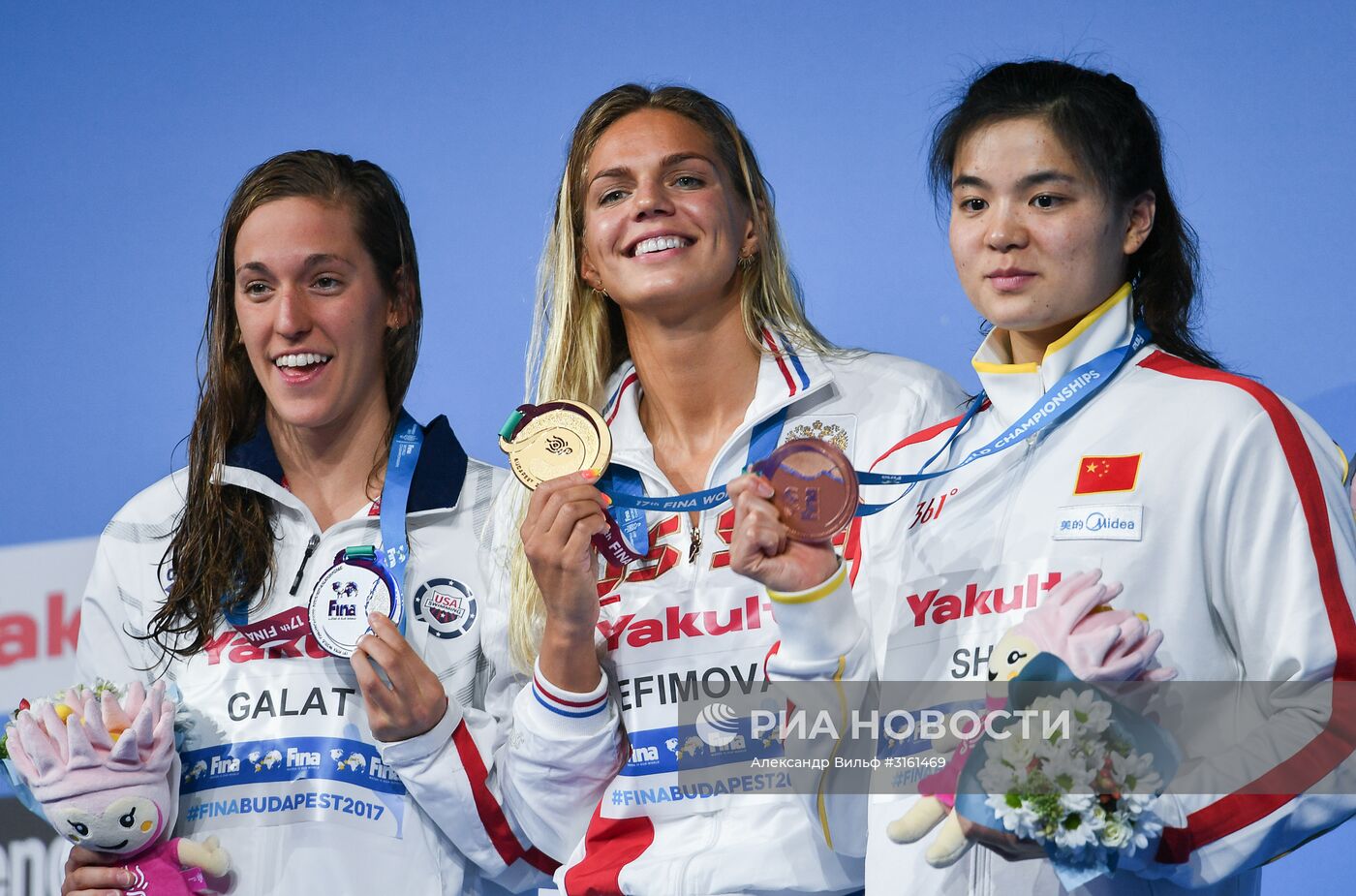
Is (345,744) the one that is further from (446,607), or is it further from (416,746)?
(446,607)

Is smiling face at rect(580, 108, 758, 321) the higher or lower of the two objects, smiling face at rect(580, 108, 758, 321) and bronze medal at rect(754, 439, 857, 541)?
the higher

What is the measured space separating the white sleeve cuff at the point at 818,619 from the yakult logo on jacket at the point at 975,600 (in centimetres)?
10

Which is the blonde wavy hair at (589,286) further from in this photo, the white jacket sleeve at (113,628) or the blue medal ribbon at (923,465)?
the white jacket sleeve at (113,628)

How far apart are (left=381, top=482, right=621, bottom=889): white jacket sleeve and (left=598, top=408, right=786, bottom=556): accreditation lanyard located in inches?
7.9

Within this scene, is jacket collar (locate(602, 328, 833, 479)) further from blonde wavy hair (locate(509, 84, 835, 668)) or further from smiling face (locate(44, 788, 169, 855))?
smiling face (locate(44, 788, 169, 855))

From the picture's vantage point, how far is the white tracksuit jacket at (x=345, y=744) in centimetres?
242

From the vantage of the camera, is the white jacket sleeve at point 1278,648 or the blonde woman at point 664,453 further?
the blonde woman at point 664,453

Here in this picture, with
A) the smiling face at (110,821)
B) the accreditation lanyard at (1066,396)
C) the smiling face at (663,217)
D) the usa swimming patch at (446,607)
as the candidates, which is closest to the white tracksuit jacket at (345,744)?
the usa swimming patch at (446,607)

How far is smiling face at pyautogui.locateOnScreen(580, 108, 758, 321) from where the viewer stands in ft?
7.90

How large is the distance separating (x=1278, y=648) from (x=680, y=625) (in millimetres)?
839

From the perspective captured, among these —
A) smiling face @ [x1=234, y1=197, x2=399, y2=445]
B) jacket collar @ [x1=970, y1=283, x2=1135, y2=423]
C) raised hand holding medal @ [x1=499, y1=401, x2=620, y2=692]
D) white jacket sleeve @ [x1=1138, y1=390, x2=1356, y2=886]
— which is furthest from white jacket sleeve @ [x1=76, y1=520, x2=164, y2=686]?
white jacket sleeve @ [x1=1138, y1=390, x2=1356, y2=886]

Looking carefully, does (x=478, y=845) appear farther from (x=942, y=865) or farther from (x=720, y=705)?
(x=942, y=865)

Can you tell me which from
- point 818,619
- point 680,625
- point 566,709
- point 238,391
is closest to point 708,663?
point 680,625

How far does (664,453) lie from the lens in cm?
245
